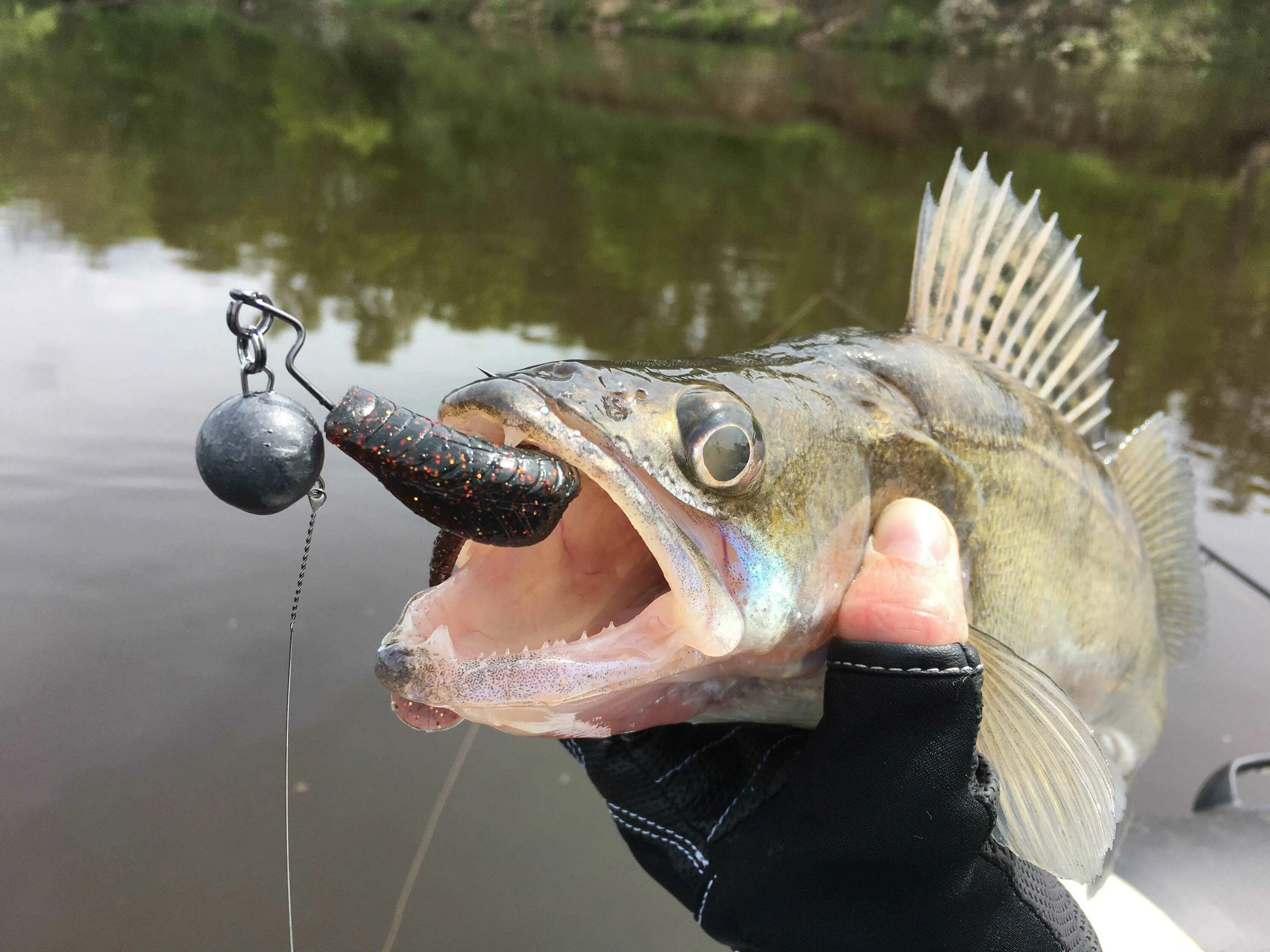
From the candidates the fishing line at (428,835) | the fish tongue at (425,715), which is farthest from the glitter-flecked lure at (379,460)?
the fishing line at (428,835)

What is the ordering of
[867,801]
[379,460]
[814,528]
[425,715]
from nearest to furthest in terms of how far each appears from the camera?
[379,460]
[425,715]
[814,528]
[867,801]

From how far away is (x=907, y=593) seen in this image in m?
1.38

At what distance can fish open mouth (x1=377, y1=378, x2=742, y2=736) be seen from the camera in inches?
44.0

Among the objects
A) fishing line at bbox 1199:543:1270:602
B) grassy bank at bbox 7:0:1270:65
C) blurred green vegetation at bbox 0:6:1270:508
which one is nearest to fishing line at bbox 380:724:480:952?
fishing line at bbox 1199:543:1270:602

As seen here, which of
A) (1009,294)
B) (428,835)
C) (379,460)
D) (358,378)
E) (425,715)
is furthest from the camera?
(358,378)

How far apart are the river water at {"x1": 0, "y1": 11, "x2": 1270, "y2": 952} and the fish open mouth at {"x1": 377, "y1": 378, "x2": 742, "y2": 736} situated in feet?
5.15

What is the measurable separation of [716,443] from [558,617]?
37 cm

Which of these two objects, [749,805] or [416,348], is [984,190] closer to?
[749,805]

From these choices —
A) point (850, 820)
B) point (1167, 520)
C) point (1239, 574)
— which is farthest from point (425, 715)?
point (1239, 574)

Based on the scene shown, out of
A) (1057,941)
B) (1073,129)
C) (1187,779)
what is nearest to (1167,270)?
(1187,779)

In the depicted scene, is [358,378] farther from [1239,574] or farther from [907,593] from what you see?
[1239,574]

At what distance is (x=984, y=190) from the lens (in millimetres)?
1988

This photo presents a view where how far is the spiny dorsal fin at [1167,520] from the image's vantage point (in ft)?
7.61

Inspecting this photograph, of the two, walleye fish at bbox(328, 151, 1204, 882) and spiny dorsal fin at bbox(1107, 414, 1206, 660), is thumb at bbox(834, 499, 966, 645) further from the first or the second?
spiny dorsal fin at bbox(1107, 414, 1206, 660)
